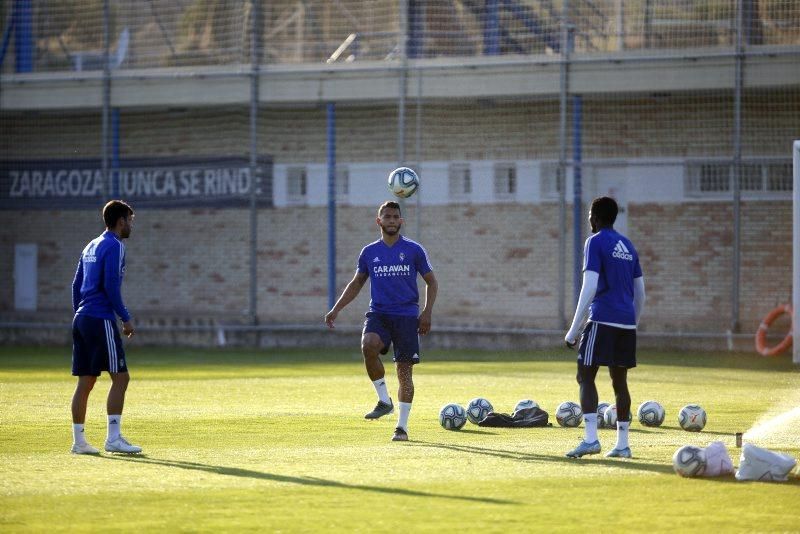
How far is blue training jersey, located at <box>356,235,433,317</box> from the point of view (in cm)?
1214

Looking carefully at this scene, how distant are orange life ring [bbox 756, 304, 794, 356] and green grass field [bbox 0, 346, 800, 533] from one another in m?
4.00

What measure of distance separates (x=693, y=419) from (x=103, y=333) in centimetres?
536

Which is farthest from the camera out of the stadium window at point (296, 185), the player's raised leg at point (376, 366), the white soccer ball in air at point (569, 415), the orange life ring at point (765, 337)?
the stadium window at point (296, 185)

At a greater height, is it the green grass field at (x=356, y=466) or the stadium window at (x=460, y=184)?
the stadium window at (x=460, y=184)

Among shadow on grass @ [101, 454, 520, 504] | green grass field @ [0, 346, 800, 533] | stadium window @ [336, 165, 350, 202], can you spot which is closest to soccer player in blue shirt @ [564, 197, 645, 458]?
green grass field @ [0, 346, 800, 533]

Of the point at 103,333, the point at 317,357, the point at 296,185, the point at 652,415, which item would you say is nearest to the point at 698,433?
the point at 652,415

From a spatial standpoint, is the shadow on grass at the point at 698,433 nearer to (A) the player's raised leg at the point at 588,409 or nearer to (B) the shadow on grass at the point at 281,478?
(A) the player's raised leg at the point at 588,409

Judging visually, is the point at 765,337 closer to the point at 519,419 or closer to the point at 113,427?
the point at 519,419

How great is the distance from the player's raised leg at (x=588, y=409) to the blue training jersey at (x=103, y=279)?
11.8 ft

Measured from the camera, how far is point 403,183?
14156mm

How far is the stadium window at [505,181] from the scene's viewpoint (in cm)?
2694

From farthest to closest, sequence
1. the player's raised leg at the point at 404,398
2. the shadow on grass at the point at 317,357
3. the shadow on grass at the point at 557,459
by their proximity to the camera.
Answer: the shadow on grass at the point at 317,357 < the player's raised leg at the point at 404,398 < the shadow on grass at the point at 557,459

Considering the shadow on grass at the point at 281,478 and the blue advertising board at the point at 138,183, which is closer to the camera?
the shadow on grass at the point at 281,478

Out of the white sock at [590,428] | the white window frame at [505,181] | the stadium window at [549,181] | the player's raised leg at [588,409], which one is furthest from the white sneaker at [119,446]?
the white window frame at [505,181]
